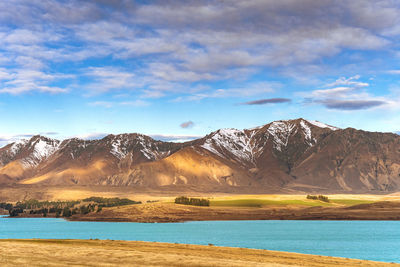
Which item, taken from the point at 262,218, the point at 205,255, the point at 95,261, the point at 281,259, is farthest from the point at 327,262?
the point at 262,218

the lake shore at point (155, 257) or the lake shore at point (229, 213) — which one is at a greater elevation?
the lake shore at point (155, 257)

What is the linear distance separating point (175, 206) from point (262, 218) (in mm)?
33095

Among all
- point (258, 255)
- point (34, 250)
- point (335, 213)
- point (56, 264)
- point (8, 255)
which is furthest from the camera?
point (335, 213)

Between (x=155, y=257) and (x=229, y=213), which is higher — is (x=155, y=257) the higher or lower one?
the higher one

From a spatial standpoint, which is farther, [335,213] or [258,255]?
[335,213]

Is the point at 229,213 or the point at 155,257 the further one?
the point at 229,213

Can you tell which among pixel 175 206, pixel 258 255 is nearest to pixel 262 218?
pixel 175 206

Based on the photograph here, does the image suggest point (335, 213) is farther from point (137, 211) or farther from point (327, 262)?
point (327, 262)

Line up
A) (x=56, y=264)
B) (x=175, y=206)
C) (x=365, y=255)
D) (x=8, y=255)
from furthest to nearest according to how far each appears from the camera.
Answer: (x=175, y=206) < (x=365, y=255) < (x=8, y=255) < (x=56, y=264)

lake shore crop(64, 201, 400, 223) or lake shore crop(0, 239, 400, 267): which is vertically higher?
lake shore crop(0, 239, 400, 267)

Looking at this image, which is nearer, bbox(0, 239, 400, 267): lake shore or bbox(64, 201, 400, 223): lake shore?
bbox(0, 239, 400, 267): lake shore

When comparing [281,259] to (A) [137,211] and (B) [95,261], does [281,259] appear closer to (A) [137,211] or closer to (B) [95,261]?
(B) [95,261]

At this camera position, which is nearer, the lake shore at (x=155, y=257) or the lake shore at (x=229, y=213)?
the lake shore at (x=155, y=257)

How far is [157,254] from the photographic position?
4275 centimetres
